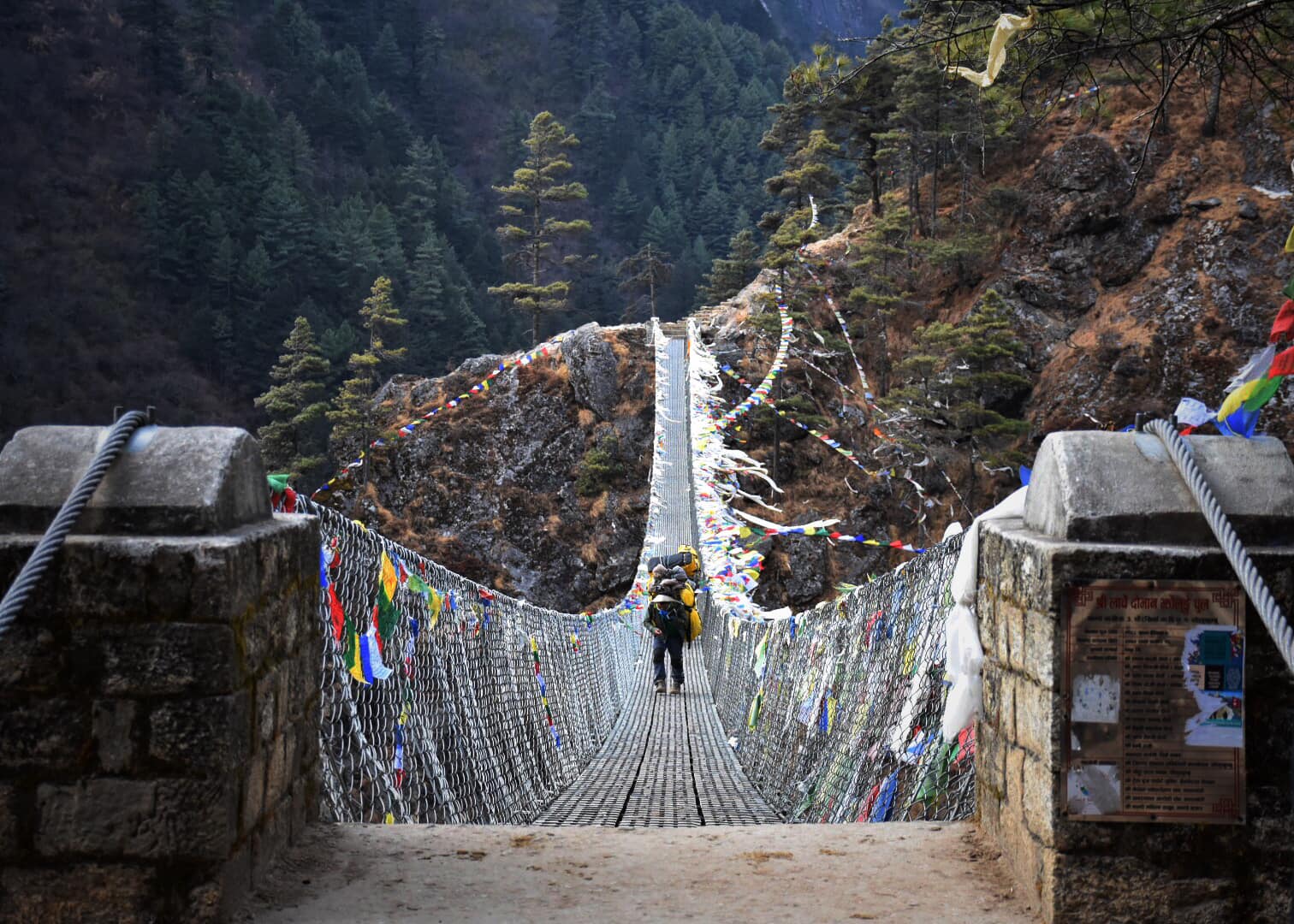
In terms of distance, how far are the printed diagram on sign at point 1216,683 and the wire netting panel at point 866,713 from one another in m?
0.86

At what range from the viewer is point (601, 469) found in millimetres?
21031

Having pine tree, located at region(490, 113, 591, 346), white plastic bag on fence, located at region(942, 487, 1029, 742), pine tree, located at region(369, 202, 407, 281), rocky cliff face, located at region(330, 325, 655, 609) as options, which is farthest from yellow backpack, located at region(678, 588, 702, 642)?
pine tree, located at region(369, 202, 407, 281)

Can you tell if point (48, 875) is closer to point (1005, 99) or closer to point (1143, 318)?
point (1005, 99)

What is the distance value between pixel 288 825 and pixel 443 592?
1253 mm

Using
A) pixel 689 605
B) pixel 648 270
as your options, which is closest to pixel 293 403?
pixel 648 270

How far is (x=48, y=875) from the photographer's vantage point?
154cm

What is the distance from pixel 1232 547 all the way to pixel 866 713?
181 centimetres

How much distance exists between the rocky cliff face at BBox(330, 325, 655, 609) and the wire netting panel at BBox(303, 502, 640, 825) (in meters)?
15.3

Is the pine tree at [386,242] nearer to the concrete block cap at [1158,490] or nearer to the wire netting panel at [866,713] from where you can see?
the wire netting panel at [866,713]

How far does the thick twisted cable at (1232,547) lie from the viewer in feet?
4.91

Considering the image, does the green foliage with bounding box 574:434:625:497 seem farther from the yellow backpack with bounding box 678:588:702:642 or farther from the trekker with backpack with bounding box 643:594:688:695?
the trekker with backpack with bounding box 643:594:688:695

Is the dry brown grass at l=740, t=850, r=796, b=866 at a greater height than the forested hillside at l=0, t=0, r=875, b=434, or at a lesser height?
lesser

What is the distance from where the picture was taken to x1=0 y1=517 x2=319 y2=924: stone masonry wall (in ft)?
5.07

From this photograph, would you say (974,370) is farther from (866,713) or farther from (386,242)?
(386,242)
